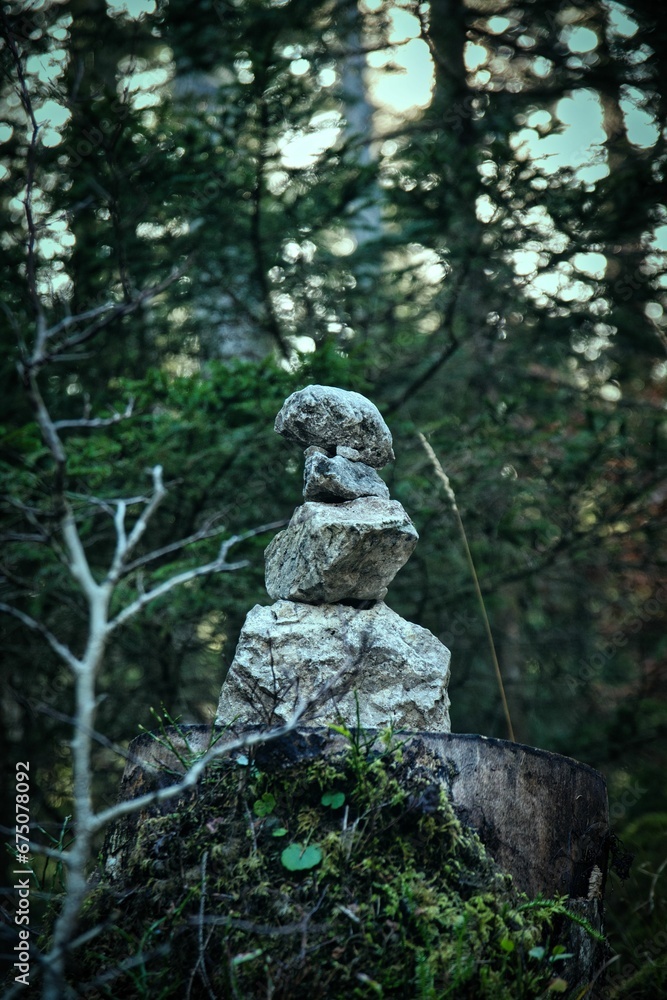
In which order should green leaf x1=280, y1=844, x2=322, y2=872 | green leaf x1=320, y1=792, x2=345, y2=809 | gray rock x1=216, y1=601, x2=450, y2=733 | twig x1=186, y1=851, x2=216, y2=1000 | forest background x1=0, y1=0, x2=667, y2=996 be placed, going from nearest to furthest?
twig x1=186, y1=851, x2=216, y2=1000, green leaf x1=280, y1=844, x2=322, y2=872, green leaf x1=320, y1=792, x2=345, y2=809, gray rock x1=216, y1=601, x2=450, y2=733, forest background x1=0, y1=0, x2=667, y2=996

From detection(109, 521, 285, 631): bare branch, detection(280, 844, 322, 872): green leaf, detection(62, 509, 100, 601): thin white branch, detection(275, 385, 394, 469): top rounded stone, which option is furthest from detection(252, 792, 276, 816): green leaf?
detection(275, 385, 394, 469): top rounded stone

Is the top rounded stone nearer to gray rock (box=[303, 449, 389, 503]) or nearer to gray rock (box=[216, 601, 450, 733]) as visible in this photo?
gray rock (box=[303, 449, 389, 503])

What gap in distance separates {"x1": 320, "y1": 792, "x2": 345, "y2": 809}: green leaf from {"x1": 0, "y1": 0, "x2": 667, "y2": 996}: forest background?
2201mm

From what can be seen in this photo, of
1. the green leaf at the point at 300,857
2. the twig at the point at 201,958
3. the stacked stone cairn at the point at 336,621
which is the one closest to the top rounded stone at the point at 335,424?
the stacked stone cairn at the point at 336,621

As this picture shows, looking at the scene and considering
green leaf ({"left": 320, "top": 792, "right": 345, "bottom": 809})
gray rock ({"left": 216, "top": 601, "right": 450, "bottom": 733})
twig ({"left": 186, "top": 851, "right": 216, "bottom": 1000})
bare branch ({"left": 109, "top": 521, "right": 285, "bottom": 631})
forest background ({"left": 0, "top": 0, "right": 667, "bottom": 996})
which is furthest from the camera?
forest background ({"left": 0, "top": 0, "right": 667, "bottom": 996})

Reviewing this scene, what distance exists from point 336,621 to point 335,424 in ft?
3.16

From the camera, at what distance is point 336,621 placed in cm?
334

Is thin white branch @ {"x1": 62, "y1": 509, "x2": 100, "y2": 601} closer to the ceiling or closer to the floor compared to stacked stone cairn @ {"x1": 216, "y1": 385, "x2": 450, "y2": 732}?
closer to the ceiling

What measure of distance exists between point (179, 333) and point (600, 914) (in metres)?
6.02

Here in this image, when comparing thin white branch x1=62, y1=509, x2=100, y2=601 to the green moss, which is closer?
thin white branch x1=62, y1=509, x2=100, y2=601

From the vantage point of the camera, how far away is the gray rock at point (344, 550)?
10.6 feet

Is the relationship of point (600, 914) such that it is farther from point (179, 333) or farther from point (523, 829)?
point (179, 333)

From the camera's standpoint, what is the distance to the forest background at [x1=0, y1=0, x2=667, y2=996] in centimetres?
518

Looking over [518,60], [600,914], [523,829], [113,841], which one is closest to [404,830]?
[523,829]
